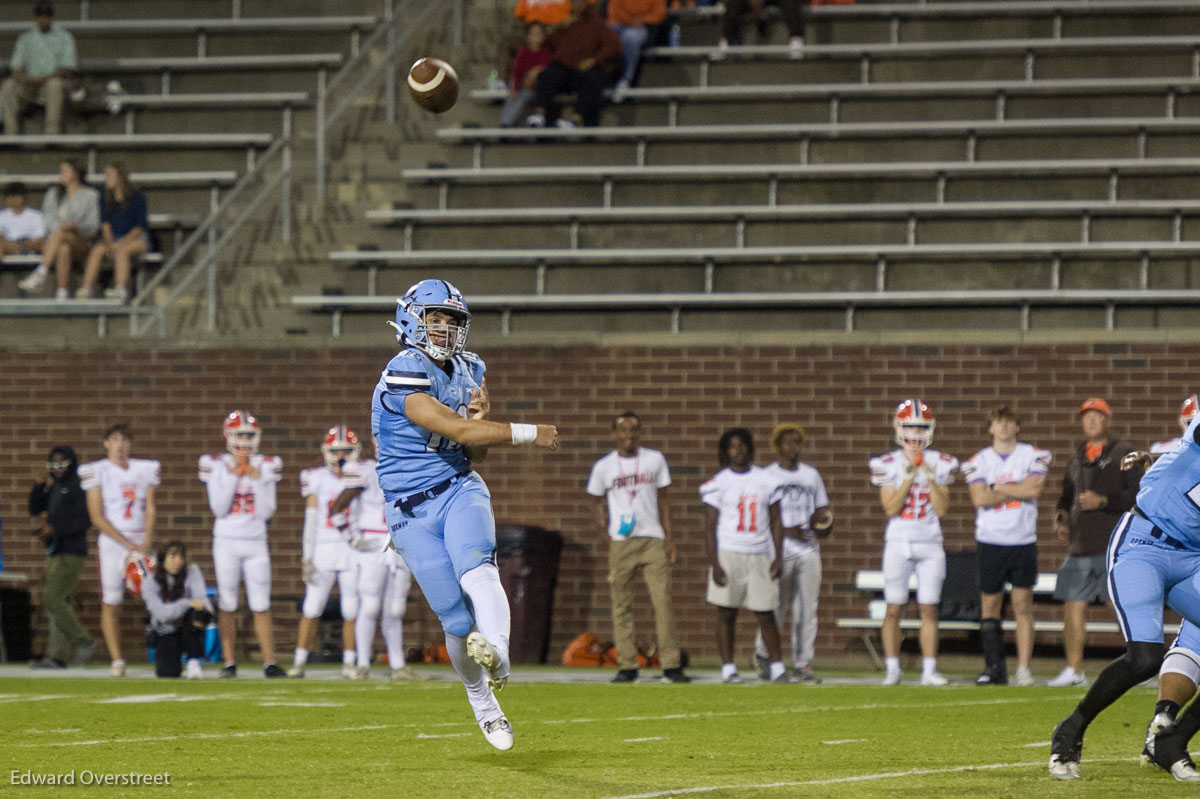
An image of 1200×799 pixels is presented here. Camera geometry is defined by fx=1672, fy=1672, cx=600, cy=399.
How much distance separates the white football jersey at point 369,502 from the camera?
547 inches

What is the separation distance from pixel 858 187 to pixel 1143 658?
34.3 ft

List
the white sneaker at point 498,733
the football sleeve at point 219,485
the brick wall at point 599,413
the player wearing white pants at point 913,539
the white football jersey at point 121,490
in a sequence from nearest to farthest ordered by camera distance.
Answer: the white sneaker at point 498,733 → the player wearing white pants at point 913,539 → the football sleeve at point 219,485 → the white football jersey at point 121,490 → the brick wall at point 599,413

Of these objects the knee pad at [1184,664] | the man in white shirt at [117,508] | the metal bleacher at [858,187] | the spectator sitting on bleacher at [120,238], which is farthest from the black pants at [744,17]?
the knee pad at [1184,664]

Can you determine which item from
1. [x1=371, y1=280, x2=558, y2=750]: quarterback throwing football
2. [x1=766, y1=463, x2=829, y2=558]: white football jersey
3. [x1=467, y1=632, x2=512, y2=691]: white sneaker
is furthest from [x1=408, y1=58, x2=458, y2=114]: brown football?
[x1=467, y1=632, x2=512, y2=691]: white sneaker

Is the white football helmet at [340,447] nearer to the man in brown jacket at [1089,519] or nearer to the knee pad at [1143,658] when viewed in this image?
the man in brown jacket at [1089,519]

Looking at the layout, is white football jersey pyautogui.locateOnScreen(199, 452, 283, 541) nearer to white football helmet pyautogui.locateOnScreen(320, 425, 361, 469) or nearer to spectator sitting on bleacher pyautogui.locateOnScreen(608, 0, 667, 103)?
white football helmet pyautogui.locateOnScreen(320, 425, 361, 469)

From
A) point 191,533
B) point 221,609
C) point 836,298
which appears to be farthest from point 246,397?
point 836,298

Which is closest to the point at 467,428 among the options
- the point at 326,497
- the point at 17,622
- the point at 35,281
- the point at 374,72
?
the point at 326,497

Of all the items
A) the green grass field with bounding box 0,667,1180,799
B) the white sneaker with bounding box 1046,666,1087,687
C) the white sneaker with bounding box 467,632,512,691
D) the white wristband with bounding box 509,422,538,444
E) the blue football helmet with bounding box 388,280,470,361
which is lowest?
the white sneaker with bounding box 1046,666,1087,687

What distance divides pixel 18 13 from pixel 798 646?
1333 cm

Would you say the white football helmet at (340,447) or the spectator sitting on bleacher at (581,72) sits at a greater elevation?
the spectator sitting on bleacher at (581,72)

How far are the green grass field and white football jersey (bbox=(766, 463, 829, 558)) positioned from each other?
1.48 m

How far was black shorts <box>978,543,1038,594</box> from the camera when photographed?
13.6 metres

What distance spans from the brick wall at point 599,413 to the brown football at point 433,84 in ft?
17.4
